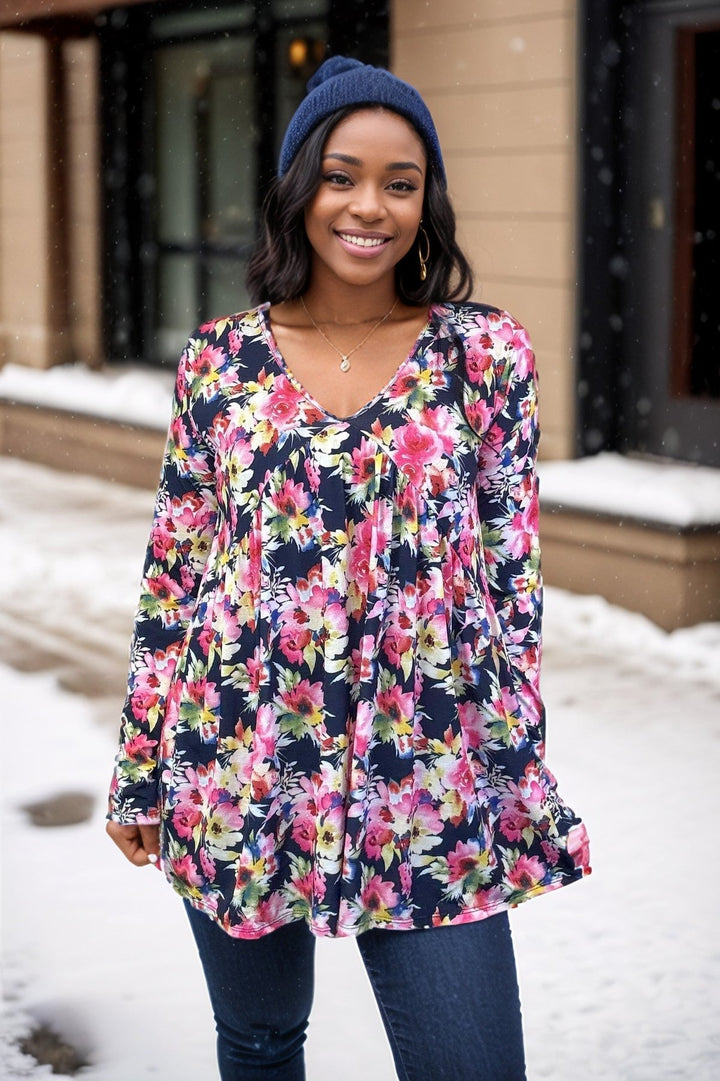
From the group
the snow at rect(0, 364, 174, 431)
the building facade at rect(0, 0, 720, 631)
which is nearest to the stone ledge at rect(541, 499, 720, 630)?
the building facade at rect(0, 0, 720, 631)

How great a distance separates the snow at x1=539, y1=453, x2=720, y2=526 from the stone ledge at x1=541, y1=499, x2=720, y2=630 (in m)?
0.04

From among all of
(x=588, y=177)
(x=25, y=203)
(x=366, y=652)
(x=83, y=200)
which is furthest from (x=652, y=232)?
(x=25, y=203)

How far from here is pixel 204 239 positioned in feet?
34.8

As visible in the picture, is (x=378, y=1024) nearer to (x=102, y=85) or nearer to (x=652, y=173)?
(x=652, y=173)

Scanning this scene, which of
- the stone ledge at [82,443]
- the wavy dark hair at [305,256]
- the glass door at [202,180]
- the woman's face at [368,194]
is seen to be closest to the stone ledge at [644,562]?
the stone ledge at [82,443]

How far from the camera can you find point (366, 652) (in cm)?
183

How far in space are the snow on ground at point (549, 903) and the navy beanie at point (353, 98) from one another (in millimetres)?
1764

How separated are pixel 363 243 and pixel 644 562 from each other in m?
4.23

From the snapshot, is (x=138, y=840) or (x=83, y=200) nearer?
(x=138, y=840)

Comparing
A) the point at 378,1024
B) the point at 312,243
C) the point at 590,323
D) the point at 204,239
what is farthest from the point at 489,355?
the point at 204,239

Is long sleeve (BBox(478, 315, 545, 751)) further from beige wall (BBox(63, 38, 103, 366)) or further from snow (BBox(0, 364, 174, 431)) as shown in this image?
beige wall (BBox(63, 38, 103, 366))

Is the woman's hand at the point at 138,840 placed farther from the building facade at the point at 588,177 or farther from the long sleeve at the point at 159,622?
the building facade at the point at 588,177

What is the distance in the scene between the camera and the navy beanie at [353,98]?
192cm

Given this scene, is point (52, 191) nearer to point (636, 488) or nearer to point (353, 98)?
point (636, 488)
